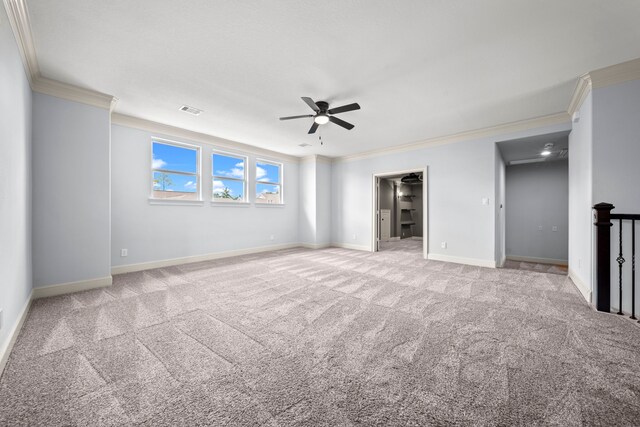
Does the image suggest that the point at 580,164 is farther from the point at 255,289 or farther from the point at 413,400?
the point at 255,289

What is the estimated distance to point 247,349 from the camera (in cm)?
200

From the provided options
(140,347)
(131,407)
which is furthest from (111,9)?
(131,407)

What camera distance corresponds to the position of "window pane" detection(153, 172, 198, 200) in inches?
194

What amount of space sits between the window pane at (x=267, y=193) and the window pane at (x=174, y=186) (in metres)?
1.66

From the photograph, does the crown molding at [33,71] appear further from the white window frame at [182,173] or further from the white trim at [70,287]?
the white trim at [70,287]

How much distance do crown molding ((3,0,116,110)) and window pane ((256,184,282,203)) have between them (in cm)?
348

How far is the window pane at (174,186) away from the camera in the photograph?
493 centimetres

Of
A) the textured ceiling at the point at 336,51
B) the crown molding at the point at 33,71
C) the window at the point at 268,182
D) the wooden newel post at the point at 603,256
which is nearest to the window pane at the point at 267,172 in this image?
the window at the point at 268,182

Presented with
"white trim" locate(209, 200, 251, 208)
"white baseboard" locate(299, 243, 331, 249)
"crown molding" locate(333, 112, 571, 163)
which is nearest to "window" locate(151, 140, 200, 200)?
"white trim" locate(209, 200, 251, 208)

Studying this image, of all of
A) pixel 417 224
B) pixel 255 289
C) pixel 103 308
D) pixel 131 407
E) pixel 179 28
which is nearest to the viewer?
pixel 131 407

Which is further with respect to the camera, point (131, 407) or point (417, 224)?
point (417, 224)

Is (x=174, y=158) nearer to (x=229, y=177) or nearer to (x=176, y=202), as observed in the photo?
(x=176, y=202)

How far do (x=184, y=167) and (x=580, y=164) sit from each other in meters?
6.83

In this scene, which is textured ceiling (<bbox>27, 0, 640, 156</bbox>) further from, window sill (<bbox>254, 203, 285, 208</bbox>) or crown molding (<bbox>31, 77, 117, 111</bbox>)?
window sill (<bbox>254, 203, 285, 208</bbox>)
